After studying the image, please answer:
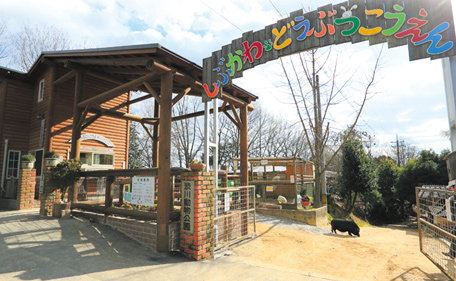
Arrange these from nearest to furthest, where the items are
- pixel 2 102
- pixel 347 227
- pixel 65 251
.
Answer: pixel 65 251 < pixel 347 227 < pixel 2 102

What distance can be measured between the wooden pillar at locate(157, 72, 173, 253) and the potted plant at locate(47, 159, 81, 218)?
11.9 feet

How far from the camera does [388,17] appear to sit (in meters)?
4.79

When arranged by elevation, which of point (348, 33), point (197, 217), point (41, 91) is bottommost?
point (197, 217)

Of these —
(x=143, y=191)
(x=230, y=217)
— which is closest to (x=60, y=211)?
(x=143, y=191)

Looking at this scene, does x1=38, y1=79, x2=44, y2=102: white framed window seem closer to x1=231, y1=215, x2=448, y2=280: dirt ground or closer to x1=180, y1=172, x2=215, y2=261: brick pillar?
x1=180, y1=172, x2=215, y2=261: brick pillar

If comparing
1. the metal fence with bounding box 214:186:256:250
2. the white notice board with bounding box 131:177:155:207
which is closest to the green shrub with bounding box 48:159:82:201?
the white notice board with bounding box 131:177:155:207

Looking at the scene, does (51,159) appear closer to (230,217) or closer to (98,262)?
(98,262)

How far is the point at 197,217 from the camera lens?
17.6 feet

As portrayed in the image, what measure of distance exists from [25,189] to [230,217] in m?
A: 7.31

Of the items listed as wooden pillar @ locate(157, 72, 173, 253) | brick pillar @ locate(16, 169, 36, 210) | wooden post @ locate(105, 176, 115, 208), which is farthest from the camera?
brick pillar @ locate(16, 169, 36, 210)

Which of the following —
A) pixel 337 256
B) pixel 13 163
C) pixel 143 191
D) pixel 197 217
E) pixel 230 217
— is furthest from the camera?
pixel 13 163

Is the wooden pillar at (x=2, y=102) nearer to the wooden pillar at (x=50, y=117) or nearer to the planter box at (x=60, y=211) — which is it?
the wooden pillar at (x=50, y=117)

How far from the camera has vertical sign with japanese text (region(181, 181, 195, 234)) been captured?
5.40m

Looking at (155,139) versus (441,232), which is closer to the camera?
(441,232)
